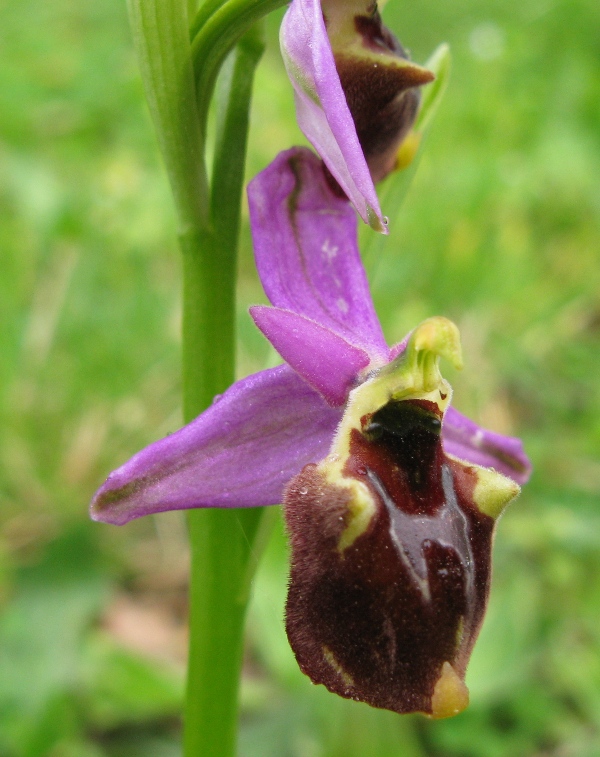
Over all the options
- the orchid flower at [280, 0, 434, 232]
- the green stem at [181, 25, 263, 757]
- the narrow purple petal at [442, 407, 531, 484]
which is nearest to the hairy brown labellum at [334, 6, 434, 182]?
the orchid flower at [280, 0, 434, 232]

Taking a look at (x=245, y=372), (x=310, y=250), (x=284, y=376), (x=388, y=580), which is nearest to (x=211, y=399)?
(x=284, y=376)

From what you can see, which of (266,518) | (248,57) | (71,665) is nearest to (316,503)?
(266,518)

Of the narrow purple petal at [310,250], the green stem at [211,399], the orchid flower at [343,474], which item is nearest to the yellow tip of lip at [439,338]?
the orchid flower at [343,474]

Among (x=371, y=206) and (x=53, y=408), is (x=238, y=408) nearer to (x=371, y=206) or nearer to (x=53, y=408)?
(x=371, y=206)

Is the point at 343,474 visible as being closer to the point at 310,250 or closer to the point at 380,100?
the point at 310,250

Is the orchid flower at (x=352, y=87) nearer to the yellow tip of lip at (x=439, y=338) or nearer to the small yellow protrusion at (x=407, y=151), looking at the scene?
the small yellow protrusion at (x=407, y=151)

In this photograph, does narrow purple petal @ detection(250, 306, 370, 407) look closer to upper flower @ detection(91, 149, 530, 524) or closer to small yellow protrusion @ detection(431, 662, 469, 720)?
upper flower @ detection(91, 149, 530, 524)
